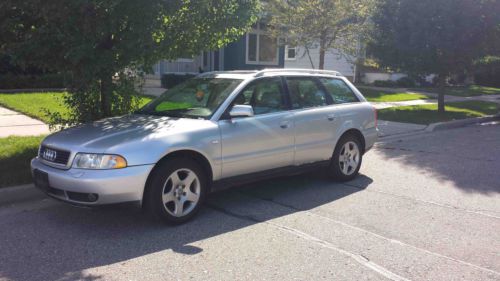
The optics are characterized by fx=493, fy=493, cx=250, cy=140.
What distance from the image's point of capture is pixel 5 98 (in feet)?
46.9

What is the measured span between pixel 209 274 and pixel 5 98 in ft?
40.9

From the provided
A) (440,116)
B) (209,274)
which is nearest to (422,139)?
(440,116)

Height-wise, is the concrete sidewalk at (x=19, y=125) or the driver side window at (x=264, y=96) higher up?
the driver side window at (x=264, y=96)

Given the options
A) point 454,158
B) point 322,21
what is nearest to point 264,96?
point 454,158

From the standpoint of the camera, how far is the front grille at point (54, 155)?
16.3ft

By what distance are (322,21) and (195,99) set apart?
978 cm

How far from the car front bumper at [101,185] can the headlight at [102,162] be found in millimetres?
44

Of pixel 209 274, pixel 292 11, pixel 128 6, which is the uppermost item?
pixel 292 11

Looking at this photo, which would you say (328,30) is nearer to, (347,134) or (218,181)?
(347,134)

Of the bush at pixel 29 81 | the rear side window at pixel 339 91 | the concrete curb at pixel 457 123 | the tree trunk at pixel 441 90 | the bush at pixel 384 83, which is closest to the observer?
the rear side window at pixel 339 91

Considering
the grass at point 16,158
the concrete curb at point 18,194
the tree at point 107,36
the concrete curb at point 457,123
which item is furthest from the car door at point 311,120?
the concrete curb at point 457,123

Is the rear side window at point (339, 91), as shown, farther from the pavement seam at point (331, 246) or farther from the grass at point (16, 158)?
the grass at point (16, 158)

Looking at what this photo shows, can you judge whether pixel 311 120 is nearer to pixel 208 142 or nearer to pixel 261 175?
pixel 261 175

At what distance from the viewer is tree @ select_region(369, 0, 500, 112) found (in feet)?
43.9
